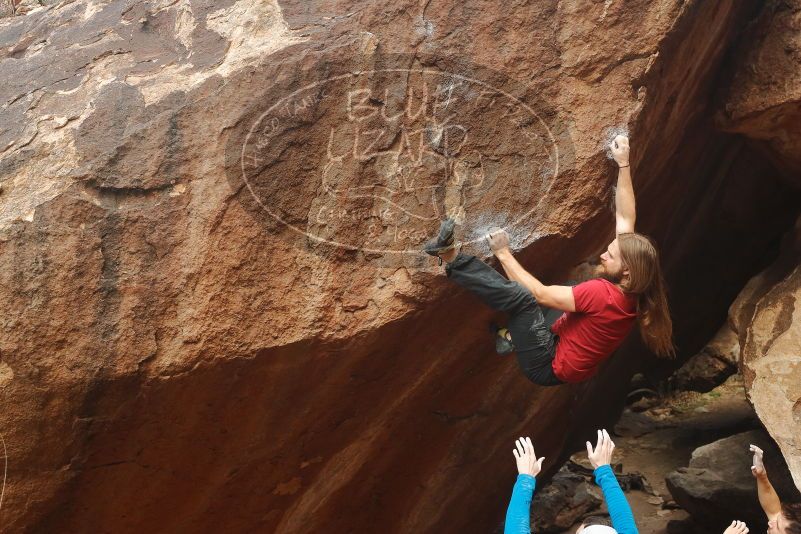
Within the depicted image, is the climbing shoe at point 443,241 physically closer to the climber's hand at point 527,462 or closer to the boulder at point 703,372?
the climber's hand at point 527,462

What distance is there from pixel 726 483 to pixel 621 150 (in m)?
2.87

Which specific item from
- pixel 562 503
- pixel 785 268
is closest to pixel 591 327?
pixel 785 268

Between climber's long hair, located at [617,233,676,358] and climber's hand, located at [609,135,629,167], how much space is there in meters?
0.35

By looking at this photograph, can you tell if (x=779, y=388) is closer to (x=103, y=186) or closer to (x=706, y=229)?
(x=706, y=229)

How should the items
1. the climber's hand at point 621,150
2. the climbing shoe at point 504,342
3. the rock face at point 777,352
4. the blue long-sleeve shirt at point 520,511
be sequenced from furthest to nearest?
the rock face at point 777,352 → the climbing shoe at point 504,342 → the climber's hand at point 621,150 → the blue long-sleeve shirt at point 520,511

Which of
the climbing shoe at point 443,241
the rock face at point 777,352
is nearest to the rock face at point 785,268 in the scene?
the rock face at point 777,352

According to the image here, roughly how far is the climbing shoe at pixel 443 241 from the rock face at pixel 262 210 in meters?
0.16

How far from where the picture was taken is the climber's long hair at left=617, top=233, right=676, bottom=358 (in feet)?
12.0

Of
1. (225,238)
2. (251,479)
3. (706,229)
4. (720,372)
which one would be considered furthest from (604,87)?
(720,372)

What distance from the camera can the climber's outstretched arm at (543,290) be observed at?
11.9 feet

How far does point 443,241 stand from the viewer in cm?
357

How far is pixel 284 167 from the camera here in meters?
3.71

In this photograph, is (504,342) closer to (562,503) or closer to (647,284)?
(647,284)

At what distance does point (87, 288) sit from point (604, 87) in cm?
230
